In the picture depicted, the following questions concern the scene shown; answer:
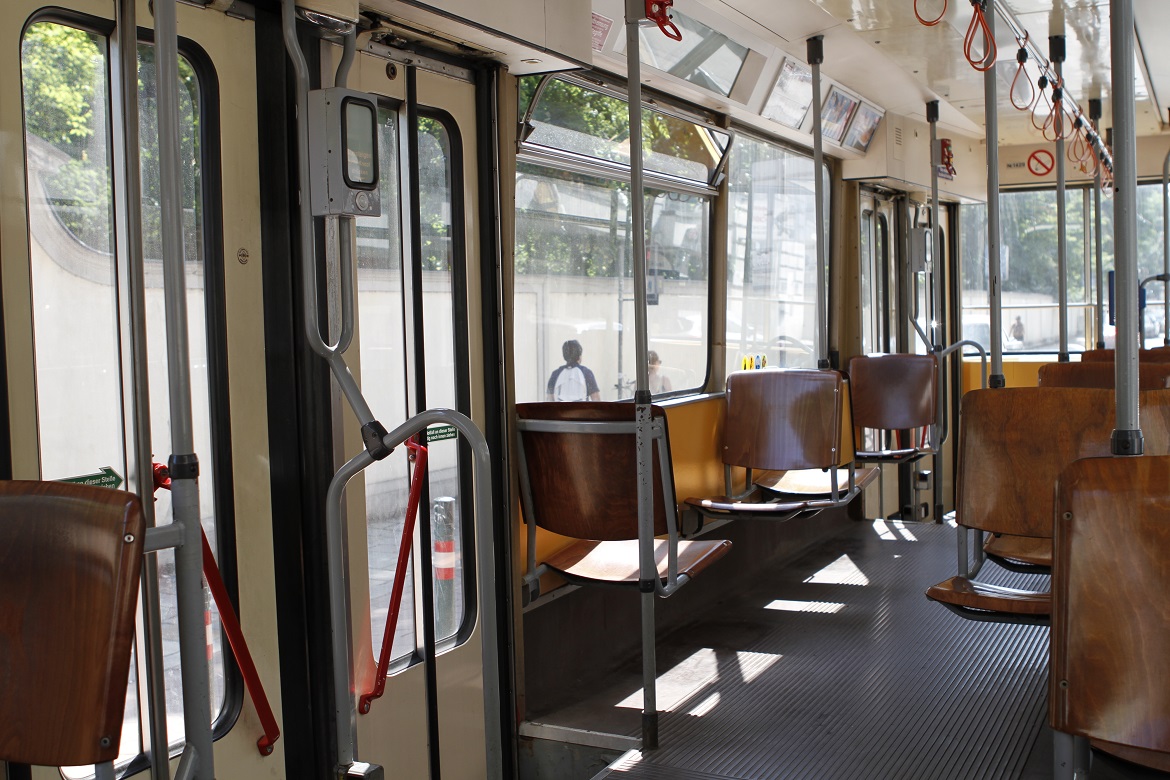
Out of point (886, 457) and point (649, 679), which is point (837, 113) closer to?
point (886, 457)

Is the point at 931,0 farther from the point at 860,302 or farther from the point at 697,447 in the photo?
the point at 860,302

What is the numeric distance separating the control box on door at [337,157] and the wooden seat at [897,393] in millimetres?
4056

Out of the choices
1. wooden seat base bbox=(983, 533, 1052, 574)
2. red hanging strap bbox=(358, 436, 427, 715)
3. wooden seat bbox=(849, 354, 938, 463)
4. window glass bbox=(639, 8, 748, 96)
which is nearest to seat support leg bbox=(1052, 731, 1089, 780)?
wooden seat base bbox=(983, 533, 1052, 574)

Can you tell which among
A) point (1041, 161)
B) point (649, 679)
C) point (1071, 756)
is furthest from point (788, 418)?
point (1041, 161)

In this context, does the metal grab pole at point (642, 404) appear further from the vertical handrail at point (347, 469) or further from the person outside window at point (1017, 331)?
the person outside window at point (1017, 331)

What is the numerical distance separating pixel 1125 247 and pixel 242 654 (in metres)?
1.94

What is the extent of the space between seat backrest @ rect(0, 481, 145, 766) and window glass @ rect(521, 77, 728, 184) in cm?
246

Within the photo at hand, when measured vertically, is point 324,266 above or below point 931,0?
below

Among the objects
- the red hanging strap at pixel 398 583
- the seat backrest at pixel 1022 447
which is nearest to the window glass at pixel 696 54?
the seat backrest at pixel 1022 447

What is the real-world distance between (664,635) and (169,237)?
3.25m

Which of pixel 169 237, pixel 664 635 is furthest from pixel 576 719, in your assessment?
pixel 169 237

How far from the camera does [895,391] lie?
6.14 m

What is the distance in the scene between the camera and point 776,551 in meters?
5.70

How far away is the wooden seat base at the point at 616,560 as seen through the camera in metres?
3.42
